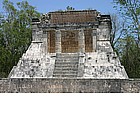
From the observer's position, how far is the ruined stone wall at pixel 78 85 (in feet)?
27.8

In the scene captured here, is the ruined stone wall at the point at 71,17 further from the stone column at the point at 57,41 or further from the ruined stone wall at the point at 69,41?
the stone column at the point at 57,41

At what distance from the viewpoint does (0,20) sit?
23.5 m

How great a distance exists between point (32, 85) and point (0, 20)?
15911 millimetres

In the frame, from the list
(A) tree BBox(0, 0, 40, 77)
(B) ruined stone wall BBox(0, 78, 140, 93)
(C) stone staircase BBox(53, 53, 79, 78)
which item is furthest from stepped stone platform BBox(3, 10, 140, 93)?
(A) tree BBox(0, 0, 40, 77)

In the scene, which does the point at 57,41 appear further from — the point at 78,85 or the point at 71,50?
the point at 78,85

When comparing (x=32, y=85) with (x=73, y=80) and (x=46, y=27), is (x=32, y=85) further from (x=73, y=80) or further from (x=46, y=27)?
(x=46, y=27)

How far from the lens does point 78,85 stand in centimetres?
853

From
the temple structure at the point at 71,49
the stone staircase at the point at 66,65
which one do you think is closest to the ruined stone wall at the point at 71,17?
the temple structure at the point at 71,49

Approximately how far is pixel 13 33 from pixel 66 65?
33.6 feet

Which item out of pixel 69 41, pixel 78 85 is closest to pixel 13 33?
pixel 69 41

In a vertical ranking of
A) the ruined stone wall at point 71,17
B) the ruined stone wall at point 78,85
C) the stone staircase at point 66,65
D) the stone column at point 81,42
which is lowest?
the ruined stone wall at point 78,85

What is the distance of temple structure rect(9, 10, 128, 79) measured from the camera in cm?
1283

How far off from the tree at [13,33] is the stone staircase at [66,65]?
922 cm
